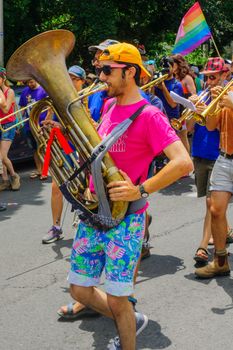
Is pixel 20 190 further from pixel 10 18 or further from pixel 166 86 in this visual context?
pixel 10 18

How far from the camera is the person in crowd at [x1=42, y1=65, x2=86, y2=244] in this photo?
5.69 metres

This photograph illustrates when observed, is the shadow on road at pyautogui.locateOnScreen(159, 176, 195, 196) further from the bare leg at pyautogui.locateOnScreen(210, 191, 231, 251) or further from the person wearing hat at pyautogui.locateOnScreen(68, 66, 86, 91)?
the bare leg at pyautogui.locateOnScreen(210, 191, 231, 251)

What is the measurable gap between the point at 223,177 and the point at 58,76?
1803mm

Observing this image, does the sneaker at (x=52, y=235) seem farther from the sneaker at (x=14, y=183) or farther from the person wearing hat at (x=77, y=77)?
the sneaker at (x=14, y=183)

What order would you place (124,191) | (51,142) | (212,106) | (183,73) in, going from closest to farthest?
(124,191)
(51,142)
(212,106)
(183,73)

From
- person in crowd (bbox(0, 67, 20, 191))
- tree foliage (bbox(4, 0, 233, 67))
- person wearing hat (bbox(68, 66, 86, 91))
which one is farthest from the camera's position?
tree foliage (bbox(4, 0, 233, 67))

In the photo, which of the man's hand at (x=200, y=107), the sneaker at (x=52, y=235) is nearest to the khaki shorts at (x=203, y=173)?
the man's hand at (x=200, y=107)

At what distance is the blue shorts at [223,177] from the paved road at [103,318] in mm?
726

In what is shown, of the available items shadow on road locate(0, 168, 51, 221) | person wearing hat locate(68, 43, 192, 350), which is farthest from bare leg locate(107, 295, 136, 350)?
shadow on road locate(0, 168, 51, 221)

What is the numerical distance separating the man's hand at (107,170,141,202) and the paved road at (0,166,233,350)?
114 centimetres

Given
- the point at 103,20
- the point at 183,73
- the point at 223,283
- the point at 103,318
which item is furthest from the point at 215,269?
the point at 103,20

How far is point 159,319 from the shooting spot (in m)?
4.12

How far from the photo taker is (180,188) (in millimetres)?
8211

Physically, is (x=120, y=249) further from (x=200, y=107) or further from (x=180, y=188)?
(x=180, y=188)
